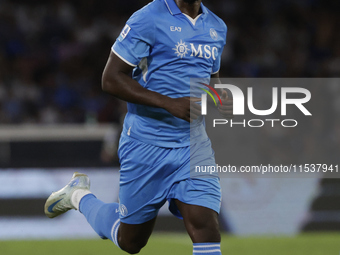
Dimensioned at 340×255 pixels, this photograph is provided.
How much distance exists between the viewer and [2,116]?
966cm

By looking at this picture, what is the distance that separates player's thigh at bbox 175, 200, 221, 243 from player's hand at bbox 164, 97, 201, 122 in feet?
1.74

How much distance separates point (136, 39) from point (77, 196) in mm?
1583

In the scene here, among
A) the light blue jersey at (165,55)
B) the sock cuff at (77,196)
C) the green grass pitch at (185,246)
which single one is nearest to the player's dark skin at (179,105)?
the light blue jersey at (165,55)

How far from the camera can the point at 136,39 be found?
10.5 ft

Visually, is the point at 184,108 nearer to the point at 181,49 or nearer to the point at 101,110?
the point at 181,49

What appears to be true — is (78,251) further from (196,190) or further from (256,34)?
(256,34)

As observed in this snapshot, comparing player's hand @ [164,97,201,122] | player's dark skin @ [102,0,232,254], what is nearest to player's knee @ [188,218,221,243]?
player's dark skin @ [102,0,232,254]

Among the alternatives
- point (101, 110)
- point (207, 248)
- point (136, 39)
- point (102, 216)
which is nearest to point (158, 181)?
point (207, 248)

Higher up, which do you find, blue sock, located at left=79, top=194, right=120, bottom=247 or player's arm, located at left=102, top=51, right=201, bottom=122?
player's arm, located at left=102, top=51, right=201, bottom=122

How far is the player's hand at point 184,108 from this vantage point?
120 inches

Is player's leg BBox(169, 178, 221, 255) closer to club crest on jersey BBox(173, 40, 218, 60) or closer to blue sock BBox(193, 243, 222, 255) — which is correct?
blue sock BBox(193, 243, 222, 255)

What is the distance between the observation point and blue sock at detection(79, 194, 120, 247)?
379cm

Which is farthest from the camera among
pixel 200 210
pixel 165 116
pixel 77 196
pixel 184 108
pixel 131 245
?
pixel 77 196

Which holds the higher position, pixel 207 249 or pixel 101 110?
pixel 207 249
